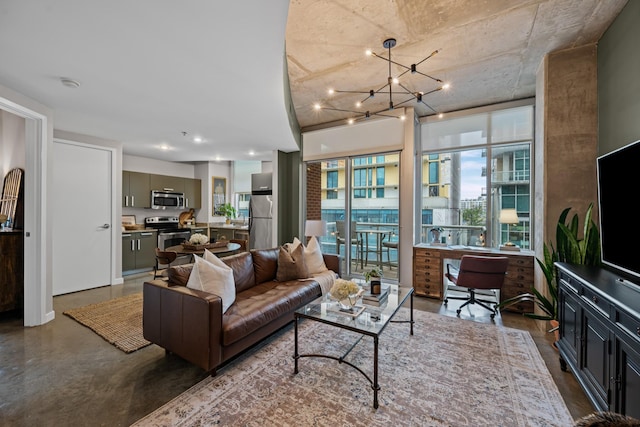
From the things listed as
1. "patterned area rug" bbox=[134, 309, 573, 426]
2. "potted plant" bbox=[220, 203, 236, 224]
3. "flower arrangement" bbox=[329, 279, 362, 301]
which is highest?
"potted plant" bbox=[220, 203, 236, 224]

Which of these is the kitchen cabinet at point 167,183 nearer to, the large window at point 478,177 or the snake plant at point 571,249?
the large window at point 478,177

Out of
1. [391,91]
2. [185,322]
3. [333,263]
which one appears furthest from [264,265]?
[391,91]

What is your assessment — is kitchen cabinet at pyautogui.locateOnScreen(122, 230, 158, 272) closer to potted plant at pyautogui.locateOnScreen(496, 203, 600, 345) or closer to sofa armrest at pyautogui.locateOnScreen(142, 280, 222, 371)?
sofa armrest at pyautogui.locateOnScreen(142, 280, 222, 371)

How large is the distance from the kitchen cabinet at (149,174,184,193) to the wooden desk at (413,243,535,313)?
18.0 ft

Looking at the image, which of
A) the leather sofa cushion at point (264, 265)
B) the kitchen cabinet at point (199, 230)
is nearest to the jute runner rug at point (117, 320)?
the leather sofa cushion at point (264, 265)

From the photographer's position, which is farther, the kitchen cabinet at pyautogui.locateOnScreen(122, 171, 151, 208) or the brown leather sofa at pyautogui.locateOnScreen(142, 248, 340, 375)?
the kitchen cabinet at pyautogui.locateOnScreen(122, 171, 151, 208)

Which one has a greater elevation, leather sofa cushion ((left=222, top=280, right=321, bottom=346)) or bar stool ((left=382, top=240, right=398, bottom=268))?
bar stool ((left=382, top=240, right=398, bottom=268))

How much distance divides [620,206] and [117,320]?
16.0ft

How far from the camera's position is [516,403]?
73.0 inches

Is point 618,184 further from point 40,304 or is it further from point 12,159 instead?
point 12,159

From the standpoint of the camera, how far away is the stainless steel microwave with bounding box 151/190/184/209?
19.4 ft

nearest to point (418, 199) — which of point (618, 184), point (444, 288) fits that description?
point (444, 288)


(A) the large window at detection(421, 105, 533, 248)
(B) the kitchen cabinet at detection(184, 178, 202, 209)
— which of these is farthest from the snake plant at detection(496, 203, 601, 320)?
(B) the kitchen cabinet at detection(184, 178, 202, 209)

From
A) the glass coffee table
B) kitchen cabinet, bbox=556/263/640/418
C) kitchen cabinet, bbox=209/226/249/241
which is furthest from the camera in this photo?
kitchen cabinet, bbox=209/226/249/241
